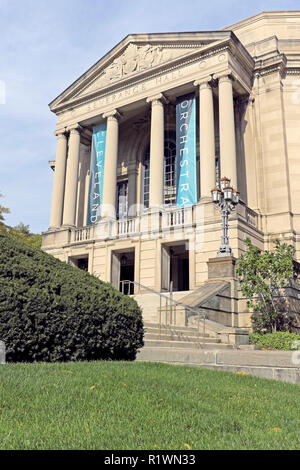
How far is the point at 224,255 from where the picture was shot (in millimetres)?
17047

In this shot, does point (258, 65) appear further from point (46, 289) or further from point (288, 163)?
point (46, 289)

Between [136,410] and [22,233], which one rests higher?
[22,233]

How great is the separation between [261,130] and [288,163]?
106 inches

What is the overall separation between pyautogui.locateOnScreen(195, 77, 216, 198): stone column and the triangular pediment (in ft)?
8.39

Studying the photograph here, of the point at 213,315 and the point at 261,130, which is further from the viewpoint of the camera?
the point at 261,130

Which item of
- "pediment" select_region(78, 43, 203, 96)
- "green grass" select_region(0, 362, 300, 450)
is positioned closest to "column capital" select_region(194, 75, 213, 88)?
"pediment" select_region(78, 43, 203, 96)

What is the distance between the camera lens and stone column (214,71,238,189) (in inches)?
879

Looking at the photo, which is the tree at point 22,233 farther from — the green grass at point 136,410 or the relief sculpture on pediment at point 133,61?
the green grass at point 136,410

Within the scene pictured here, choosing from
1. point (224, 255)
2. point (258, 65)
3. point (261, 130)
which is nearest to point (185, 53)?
point (258, 65)

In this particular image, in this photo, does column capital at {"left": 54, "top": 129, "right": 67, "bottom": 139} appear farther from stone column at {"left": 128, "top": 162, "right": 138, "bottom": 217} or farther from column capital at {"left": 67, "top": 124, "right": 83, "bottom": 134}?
stone column at {"left": 128, "top": 162, "right": 138, "bottom": 217}

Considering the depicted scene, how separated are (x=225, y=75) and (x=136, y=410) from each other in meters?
22.6

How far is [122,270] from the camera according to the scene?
94.7 feet

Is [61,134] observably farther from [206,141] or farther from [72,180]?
[206,141]

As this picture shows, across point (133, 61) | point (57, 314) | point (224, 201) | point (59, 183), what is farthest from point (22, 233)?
point (57, 314)
